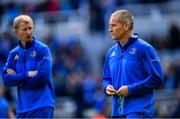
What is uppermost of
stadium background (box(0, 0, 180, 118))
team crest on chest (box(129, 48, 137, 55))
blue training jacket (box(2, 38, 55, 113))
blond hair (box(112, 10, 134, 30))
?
blond hair (box(112, 10, 134, 30))

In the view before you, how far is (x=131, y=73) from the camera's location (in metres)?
11.3

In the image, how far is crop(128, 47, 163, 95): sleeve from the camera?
11.1 m

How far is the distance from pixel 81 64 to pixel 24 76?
11.2 m

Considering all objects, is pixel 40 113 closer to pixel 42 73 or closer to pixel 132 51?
pixel 42 73

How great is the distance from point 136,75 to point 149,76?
217 millimetres

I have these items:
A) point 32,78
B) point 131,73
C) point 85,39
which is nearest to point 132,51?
point 131,73

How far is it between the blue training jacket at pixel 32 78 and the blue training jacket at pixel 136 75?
5.19 feet

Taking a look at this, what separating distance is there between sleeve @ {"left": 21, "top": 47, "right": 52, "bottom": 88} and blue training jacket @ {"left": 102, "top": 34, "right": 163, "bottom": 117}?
1512mm

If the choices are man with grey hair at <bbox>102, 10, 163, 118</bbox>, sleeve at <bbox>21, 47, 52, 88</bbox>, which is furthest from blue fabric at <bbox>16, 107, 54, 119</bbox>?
man with grey hair at <bbox>102, 10, 163, 118</bbox>

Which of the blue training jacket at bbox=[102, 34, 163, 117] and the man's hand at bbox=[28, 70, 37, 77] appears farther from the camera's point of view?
the man's hand at bbox=[28, 70, 37, 77]

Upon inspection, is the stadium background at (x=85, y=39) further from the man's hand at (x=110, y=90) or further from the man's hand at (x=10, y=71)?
the man's hand at (x=110, y=90)

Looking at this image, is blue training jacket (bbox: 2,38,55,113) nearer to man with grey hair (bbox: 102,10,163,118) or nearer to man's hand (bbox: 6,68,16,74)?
man's hand (bbox: 6,68,16,74)

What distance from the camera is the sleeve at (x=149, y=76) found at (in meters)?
11.1

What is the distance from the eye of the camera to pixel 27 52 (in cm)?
1284
